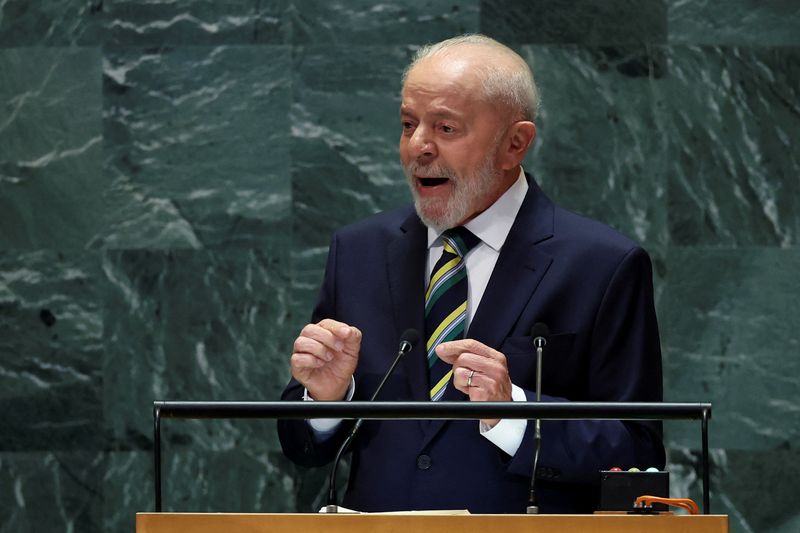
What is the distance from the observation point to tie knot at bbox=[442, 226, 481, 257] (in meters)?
3.19

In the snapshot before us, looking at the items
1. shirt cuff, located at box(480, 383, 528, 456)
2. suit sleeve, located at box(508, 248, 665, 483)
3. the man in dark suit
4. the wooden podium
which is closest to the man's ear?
the man in dark suit

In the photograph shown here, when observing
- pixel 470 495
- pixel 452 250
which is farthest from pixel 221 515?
pixel 452 250

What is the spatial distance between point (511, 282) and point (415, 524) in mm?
1117

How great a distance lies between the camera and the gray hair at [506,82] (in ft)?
10.5

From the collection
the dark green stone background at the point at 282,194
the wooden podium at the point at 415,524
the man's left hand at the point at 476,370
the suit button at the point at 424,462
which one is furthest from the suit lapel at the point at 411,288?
the dark green stone background at the point at 282,194

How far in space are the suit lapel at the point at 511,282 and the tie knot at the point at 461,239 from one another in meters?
0.08

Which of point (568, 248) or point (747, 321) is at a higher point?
point (568, 248)

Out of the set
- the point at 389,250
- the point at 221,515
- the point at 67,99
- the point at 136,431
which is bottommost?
the point at 136,431

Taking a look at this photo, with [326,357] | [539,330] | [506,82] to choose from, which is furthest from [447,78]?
[326,357]

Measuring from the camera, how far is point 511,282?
10.1ft

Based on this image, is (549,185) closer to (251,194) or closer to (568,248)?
(251,194)

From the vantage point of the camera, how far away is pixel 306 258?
4.66 meters

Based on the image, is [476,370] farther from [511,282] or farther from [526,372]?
[511,282]

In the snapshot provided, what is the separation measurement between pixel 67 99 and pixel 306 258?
0.97m
